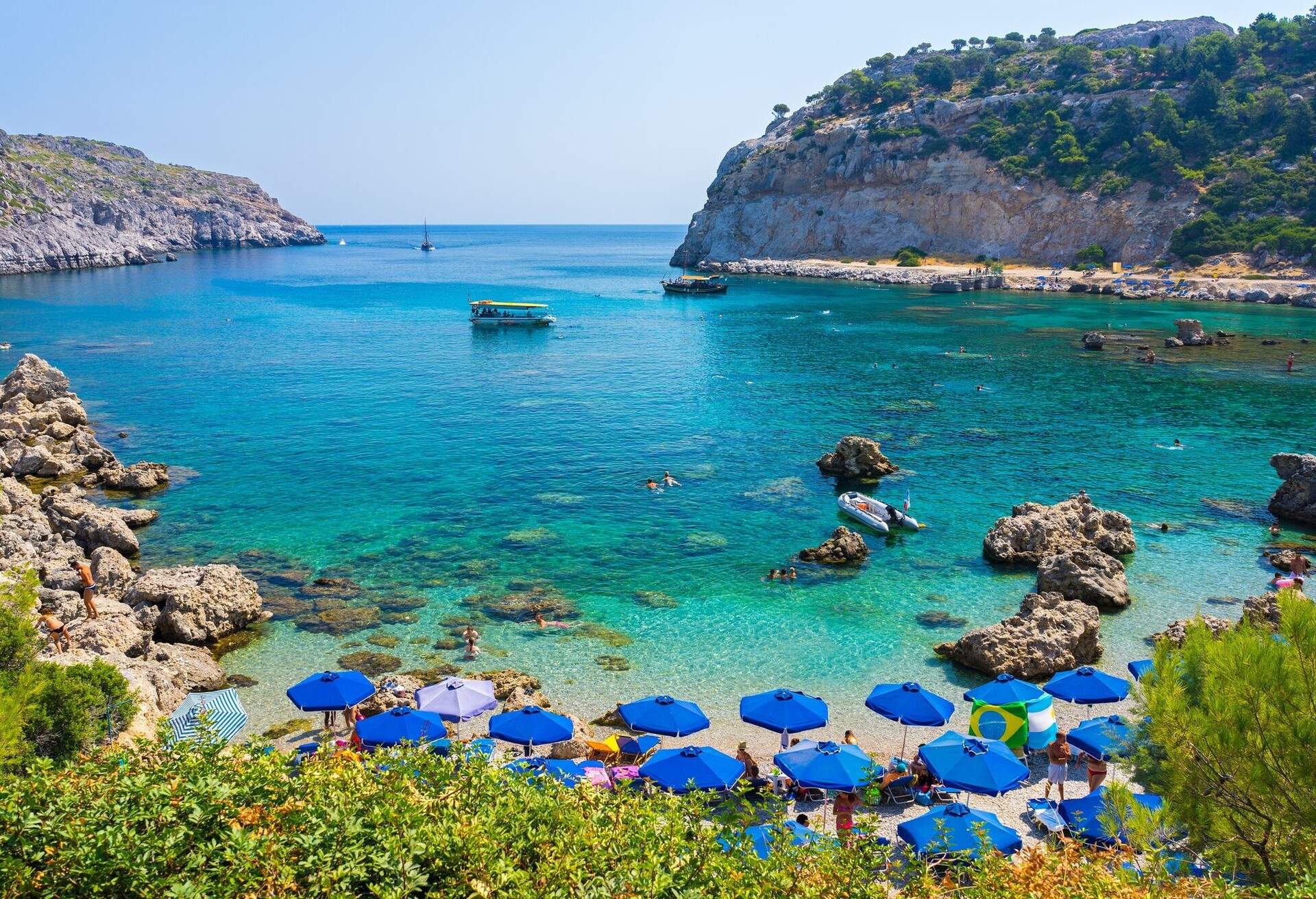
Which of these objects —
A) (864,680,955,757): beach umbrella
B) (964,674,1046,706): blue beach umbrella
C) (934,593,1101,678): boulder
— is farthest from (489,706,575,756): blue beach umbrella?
(934,593,1101,678): boulder

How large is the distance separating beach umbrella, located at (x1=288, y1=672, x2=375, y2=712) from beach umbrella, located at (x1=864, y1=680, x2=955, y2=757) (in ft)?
38.7

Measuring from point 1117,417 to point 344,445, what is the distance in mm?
45231

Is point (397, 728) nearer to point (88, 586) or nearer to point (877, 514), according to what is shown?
point (88, 586)

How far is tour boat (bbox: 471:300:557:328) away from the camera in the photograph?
9400cm

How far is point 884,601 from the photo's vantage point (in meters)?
28.5

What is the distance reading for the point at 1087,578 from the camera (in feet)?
89.9

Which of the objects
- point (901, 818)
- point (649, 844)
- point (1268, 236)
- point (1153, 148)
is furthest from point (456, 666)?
point (1153, 148)

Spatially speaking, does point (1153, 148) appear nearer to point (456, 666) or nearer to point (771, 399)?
point (771, 399)

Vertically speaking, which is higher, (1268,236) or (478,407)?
(1268,236)

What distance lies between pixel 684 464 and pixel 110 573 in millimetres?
25244

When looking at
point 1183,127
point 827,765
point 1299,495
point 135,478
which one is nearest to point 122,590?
point 135,478

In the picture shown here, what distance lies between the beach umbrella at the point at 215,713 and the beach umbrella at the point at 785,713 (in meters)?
11.4

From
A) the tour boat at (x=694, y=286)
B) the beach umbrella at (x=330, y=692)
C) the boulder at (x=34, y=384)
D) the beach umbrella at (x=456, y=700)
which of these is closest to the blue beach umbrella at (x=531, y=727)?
the beach umbrella at (x=456, y=700)

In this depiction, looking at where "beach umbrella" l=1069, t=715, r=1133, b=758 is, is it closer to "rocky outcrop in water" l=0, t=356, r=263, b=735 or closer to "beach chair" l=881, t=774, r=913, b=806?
"beach chair" l=881, t=774, r=913, b=806
